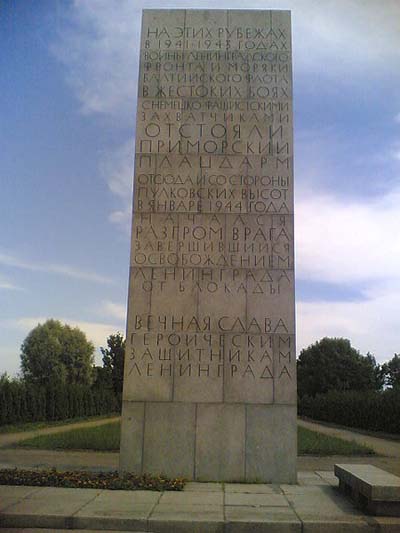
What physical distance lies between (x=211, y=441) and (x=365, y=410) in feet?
79.3

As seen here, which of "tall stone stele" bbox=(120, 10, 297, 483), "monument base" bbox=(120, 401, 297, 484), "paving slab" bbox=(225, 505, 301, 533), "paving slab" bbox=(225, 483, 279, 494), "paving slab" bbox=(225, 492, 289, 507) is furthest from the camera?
"tall stone stele" bbox=(120, 10, 297, 483)

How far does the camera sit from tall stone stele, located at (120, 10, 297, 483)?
10828 mm

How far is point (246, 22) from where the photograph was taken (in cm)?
1280

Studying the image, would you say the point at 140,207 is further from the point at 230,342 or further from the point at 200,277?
the point at 230,342

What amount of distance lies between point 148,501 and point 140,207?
19.2ft

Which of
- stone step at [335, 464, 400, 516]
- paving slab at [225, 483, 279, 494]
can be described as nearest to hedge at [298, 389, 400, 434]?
paving slab at [225, 483, 279, 494]

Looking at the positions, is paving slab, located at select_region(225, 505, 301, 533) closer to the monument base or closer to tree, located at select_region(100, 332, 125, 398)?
the monument base

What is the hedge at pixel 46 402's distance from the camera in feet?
98.6

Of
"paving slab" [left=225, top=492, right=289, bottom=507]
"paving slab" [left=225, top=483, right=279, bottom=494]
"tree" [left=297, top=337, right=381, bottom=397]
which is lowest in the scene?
"paving slab" [left=225, top=483, right=279, bottom=494]

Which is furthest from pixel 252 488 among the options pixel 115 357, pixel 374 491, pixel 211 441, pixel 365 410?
pixel 115 357

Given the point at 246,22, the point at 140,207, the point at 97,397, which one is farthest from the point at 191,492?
the point at 97,397

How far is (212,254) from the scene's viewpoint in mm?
11570

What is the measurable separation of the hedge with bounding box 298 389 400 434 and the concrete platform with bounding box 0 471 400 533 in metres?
21.4

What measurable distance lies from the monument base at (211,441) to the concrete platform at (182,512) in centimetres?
106
